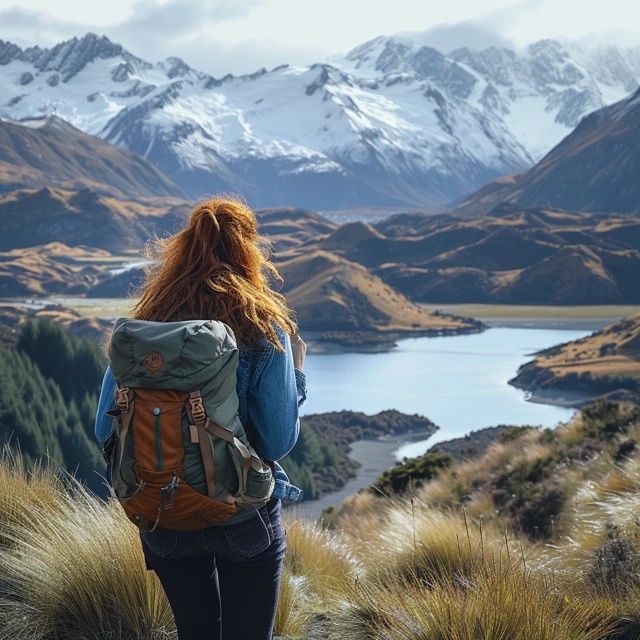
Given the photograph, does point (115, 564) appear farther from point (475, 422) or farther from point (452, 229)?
point (452, 229)

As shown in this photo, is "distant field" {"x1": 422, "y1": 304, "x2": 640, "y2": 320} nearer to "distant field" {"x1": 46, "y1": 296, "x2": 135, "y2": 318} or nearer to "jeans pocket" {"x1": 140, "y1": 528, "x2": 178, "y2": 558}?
"distant field" {"x1": 46, "y1": 296, "x2": 135, "y2": 318}

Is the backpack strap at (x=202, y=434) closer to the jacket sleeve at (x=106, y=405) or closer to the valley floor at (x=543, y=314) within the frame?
the jacket sleeve at (x=106, y=405)

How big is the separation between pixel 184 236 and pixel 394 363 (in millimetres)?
99791

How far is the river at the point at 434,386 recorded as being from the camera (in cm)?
6444

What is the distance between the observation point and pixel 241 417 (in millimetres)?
3090

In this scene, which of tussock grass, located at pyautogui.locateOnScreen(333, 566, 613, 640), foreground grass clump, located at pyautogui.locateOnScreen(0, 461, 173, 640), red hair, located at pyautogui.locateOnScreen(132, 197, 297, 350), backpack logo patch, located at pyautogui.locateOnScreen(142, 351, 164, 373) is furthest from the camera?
foreground grass clump, located at pyautogui.locateOnScreen(0, 461, 173, 640)

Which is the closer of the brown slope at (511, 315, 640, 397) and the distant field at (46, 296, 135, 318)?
the brown slope at (511, 315, 640, 397)

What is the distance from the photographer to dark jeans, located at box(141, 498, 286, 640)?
304 centimetres

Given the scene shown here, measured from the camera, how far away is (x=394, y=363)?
102750 mm

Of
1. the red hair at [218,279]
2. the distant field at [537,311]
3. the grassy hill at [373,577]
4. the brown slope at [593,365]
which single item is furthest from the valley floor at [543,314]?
the red hair at [218,279]

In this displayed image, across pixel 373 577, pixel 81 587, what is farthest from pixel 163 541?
pixel 373 577

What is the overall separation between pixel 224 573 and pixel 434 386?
79452mm

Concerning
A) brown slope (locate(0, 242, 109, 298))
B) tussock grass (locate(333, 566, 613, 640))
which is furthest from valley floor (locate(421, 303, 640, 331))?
tussock grass (locate(333, 566, 613, 640))

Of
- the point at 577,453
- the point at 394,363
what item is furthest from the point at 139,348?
the point at 394,363
